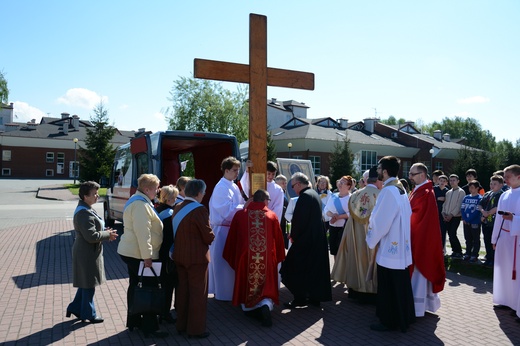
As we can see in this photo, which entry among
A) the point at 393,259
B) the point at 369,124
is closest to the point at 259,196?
the point at 393,259

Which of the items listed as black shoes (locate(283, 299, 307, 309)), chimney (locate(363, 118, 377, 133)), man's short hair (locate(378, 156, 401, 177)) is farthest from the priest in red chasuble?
chimney (locate(363, 118, 377, 133))

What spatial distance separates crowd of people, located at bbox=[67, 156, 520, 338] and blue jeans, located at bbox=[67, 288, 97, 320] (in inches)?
0.5

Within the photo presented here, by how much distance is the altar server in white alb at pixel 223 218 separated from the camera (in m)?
5.90

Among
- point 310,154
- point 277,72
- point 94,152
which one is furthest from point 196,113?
point 277,72

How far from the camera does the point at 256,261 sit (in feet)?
17.7

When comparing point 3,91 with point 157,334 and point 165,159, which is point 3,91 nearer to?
point 165,159

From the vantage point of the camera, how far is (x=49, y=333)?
16.1 feet

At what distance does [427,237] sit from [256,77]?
3155 mm

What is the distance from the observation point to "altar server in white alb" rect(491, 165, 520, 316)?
5855 millimetres

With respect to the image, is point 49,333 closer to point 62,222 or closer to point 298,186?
point 298,186

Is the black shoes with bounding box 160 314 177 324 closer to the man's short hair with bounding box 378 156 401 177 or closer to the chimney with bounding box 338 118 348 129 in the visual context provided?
the man's short hair with bounding box 378 156 401 177

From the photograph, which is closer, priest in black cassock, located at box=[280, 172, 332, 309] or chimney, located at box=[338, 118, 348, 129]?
priest in black cassock, located at box=[280, 172, 332, 309]

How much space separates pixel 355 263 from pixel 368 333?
142cm

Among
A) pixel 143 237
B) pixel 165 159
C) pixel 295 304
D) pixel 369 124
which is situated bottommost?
pixel 295 304
